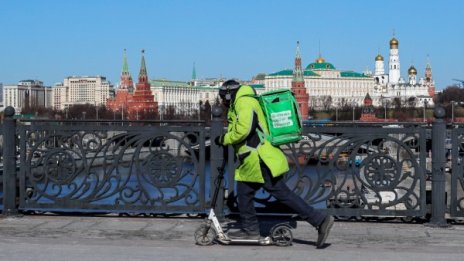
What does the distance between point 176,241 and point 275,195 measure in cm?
114

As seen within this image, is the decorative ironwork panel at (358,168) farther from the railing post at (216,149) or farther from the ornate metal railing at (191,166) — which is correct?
the railing post at (216,149)

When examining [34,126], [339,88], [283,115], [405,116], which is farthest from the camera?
[339,88]

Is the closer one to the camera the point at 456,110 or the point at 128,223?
the point at 128,223

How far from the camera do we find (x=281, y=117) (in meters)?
7.01

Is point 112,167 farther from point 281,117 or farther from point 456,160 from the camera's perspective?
point 456,160

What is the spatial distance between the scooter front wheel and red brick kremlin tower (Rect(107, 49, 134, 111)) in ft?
494

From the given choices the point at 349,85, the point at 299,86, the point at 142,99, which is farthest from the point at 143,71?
the point at 349,85

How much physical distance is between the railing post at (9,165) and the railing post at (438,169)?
4.80 metres

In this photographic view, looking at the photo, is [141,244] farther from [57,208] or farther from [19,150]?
[19,150]

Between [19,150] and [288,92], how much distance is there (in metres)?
3.65

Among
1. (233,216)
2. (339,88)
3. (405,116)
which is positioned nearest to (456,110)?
(405,116)

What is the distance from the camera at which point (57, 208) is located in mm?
A: 8914

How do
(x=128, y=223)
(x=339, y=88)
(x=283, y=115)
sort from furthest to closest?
(x=339, y=88) → (x=128, y=223) → (x=283, y=115)

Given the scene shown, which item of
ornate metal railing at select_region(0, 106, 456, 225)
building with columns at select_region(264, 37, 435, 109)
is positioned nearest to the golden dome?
→ building with columns at select_region(264, 37, 435, 109)
